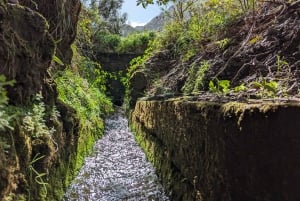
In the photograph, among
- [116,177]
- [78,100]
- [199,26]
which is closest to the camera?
[116,177]

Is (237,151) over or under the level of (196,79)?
under

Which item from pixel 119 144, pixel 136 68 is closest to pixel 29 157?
pixel 119 144

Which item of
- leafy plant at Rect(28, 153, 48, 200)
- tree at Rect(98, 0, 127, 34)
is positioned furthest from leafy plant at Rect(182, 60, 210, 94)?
tree at Rect(98, 0, 127, 34)

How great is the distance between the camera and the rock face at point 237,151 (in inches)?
75.6

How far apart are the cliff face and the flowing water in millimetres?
238

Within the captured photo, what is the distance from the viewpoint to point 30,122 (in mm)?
3170

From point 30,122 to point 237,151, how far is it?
5.60 feet

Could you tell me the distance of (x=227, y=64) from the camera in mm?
4977

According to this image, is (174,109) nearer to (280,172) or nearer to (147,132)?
(280,172)

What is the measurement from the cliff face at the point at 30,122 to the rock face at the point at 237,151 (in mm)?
1214

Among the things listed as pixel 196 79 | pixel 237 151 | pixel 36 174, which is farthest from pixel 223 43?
pixel 237 151

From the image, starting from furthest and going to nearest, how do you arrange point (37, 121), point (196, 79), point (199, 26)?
point (199, 26)
point (196, 79)
point (37, 121)

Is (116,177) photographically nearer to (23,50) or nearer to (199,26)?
(23,50)

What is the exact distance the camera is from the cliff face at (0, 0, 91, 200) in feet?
8.70
